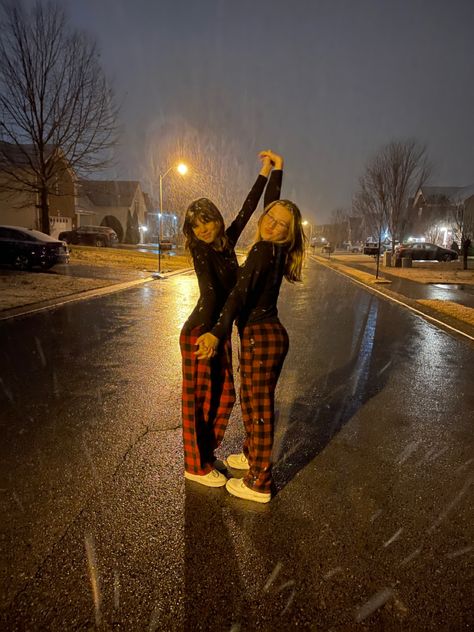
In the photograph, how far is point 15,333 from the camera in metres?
7.50

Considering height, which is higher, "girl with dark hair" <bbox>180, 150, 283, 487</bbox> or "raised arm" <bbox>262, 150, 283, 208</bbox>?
"raised arm" <bbox>262, 150, 283, 208</bbox>

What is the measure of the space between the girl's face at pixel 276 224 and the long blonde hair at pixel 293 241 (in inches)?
0.7

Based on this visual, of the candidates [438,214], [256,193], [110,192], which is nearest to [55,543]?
[256,193]

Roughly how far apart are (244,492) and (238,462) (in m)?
0.42

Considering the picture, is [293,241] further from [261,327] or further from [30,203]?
[30,203]

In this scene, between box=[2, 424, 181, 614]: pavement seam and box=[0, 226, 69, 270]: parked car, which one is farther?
box=[0, 226, 69, 270]: parked car

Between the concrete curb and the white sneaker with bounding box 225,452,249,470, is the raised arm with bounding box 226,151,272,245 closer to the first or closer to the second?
the white sneaker with bounding box 225,452,249,470

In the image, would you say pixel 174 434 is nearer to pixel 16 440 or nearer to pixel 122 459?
pixel 122 459

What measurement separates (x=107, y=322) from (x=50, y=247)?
1033 centimetres

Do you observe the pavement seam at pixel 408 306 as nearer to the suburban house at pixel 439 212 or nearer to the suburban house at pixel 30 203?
the suburban house at pixel 30 203

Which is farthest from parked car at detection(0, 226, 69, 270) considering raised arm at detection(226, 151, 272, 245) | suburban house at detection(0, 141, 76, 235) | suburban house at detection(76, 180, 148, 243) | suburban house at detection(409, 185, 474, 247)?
suburban house at detection(409, 185, 474, 247)

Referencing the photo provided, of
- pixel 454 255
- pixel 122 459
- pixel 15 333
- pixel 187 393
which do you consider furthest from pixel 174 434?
pixel 454 255

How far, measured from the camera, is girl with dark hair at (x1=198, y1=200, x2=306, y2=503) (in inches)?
95.1

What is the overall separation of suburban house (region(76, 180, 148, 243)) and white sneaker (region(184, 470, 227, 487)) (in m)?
52.1
